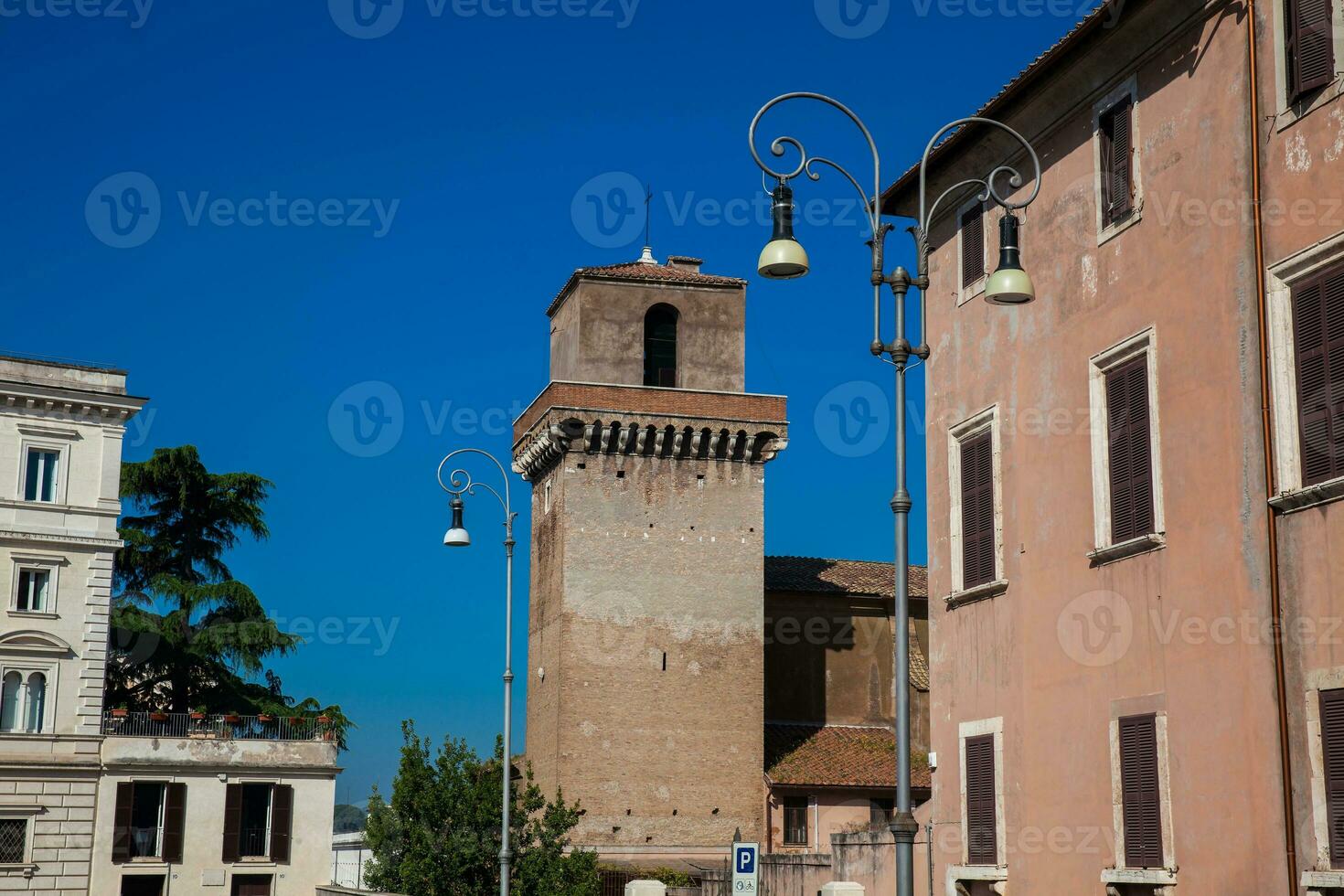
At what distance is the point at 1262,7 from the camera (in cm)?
Result: 1555

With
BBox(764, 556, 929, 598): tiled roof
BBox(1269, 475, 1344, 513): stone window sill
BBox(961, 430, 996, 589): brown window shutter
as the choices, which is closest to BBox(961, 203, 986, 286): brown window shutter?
BBox(961, 430, 996, 589): brown window shutter

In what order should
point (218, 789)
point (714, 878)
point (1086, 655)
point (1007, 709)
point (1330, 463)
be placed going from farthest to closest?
point (218, 789)
point (714, 878)
point (1007, 709)
point (1086, 655)
point (1330, 463)

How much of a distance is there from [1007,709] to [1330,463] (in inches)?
246

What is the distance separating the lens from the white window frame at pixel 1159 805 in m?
16.1

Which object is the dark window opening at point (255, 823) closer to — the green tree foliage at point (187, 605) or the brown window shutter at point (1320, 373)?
the green tree foliage at point (187, 605)

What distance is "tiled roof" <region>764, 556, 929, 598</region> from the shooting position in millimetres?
50562

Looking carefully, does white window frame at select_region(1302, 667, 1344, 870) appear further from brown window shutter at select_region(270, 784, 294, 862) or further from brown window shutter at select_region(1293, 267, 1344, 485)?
brown window shutter at select_region(270, 784, 294, 862)

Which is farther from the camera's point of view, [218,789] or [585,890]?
[218,789]

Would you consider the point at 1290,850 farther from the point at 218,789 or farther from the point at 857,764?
the point at 218,789

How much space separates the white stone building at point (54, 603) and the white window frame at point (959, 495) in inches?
1220

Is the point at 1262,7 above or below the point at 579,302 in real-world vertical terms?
below

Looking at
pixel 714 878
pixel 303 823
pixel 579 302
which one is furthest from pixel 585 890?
pixel 579 302

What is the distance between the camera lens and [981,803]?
19.8 m

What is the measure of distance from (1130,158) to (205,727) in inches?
1409
